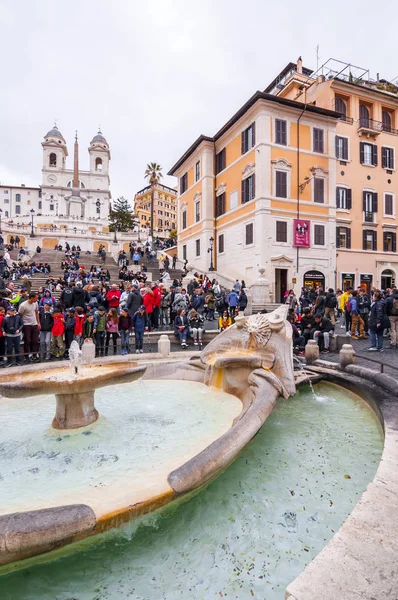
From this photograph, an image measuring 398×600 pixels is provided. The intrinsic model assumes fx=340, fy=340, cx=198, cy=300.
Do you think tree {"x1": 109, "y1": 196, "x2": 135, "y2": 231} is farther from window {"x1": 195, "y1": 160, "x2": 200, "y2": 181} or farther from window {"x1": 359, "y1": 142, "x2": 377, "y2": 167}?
window {"x1": 359, "y1": 142, "x2": 377, "y2": 167}

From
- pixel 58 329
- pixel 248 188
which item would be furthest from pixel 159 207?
pixel 58 329

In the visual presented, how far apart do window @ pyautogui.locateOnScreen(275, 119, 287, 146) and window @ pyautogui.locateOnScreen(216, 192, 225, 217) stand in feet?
20.4

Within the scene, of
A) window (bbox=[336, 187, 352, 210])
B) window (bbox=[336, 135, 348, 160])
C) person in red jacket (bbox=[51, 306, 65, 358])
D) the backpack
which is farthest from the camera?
window (bbox=[336, 135, 348, 160])

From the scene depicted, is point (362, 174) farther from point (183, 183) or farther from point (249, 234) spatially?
point (183, 183)

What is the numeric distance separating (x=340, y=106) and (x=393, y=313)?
25.0 metres

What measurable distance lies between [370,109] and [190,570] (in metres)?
35.9

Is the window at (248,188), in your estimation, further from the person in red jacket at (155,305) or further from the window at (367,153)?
the person in red jacket at (155,305)

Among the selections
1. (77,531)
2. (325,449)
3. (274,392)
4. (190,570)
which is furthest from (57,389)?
(325,449)

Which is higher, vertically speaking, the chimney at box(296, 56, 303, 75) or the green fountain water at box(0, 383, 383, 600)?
the chimney at box(296, 56, 303, 75)

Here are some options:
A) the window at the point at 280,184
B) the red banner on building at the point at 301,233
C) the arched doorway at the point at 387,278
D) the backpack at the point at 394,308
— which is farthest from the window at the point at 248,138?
the backpack at the point at 394,308

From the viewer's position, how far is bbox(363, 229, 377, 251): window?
28172 millimetres

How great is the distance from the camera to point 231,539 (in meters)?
2.80

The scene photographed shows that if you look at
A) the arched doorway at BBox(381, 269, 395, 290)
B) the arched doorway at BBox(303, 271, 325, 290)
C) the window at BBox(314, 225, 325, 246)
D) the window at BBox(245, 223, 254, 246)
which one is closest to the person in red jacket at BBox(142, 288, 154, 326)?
the window at BBox(245, 223, 254, 246)

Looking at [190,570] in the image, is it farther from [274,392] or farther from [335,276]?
[335,276]
